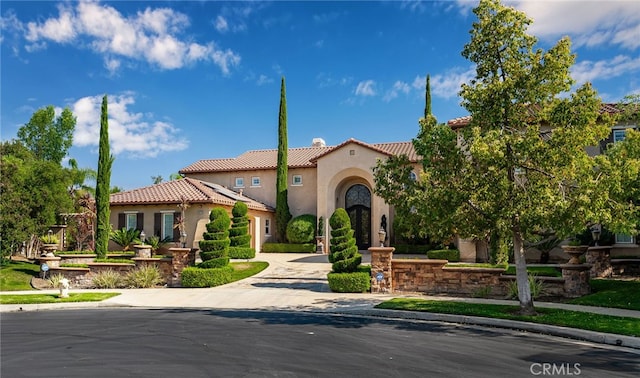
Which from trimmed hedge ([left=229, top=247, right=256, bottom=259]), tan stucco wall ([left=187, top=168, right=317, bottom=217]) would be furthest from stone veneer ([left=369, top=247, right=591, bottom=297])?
tan stucco wall ([left=187, top=168, right=317, bottom=217])

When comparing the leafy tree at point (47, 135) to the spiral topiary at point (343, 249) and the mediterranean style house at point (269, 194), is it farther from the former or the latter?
the spiral topiary at point (343, 249)

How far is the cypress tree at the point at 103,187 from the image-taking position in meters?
24.9

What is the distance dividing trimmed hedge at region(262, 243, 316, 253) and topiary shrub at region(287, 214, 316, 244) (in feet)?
1.32

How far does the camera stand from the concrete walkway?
37.1 ft

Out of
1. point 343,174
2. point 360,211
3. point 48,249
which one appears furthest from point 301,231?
point 48,249

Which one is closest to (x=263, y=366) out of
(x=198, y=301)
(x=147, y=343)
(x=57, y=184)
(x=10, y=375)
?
(x=147, y=343)

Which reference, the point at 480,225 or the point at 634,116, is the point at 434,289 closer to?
the point at 480,225

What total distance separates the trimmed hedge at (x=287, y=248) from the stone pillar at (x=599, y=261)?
16819mm

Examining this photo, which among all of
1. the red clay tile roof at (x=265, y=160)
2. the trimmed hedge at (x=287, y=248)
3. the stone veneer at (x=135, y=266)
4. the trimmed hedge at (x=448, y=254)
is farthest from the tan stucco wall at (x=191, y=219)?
the trimmed hedge at (x=448, y=254)

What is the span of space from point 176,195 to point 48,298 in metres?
12.7

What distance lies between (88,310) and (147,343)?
22.5ft

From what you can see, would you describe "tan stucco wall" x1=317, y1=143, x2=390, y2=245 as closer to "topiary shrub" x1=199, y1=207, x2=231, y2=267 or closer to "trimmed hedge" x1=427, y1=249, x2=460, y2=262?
"trimmed hedge" x1=427, y1=249, x2=460, y2=262

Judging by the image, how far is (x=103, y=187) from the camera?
84.8ft

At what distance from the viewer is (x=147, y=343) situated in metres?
9.41
